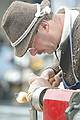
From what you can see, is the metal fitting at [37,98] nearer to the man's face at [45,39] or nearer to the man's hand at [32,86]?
the man's hand at [32,86]

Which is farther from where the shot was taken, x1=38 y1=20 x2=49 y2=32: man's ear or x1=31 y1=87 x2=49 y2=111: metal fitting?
x1=38 y1=20 x2=49 y2=32: man's ear

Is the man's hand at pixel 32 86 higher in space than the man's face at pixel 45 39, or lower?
lower

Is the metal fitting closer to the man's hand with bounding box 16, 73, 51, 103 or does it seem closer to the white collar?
the man's hand with bounding box 16, 73, 51, 103

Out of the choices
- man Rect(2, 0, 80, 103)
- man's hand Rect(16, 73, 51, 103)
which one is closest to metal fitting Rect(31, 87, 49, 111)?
man's hand Rect(16, 73, 51, 103)

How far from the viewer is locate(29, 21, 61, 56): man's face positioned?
1573 millimetres

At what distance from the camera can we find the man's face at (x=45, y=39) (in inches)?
61.9

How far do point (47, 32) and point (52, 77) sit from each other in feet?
0.64

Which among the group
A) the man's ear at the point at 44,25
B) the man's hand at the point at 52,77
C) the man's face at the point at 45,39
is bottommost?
the man's hand at the point at 52,77

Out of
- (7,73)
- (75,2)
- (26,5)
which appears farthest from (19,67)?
(26,5)

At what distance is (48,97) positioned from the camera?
4.30 feet

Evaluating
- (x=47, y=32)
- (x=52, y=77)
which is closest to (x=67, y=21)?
(x=47, y=32)

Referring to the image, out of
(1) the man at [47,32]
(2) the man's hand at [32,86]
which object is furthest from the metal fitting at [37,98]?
(1) the man at [47,32]

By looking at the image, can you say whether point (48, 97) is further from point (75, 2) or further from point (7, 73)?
point (7, 73)

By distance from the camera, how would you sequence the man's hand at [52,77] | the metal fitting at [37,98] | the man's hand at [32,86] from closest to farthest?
the metal fitting at [37,98]
the man's hand at [32,86]
the man's hand at [52,77]
